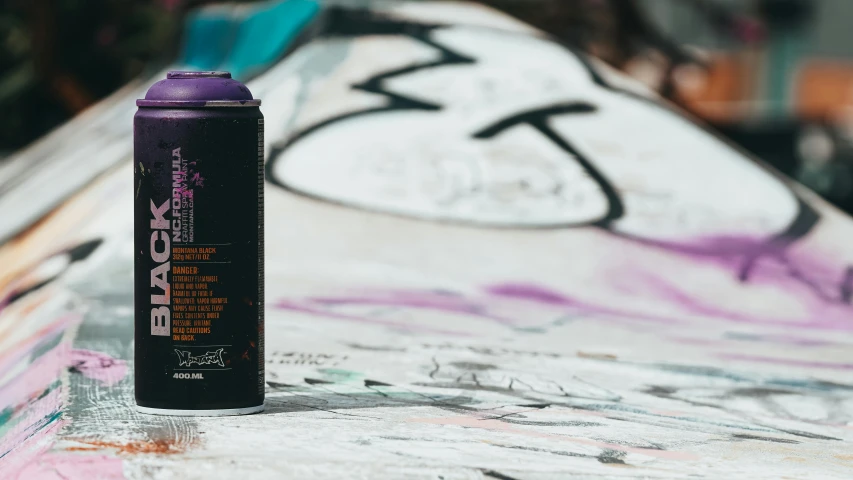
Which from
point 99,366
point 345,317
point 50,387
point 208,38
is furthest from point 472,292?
point 208,38

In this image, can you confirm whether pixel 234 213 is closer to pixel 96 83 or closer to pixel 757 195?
pixel 757 195

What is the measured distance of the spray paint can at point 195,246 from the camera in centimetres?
278

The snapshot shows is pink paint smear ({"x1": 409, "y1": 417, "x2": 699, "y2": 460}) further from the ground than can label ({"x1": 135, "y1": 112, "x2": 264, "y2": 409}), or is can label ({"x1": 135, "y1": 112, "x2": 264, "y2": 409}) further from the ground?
can label ({"x1": 135, "y1": 112, "x2": 264, "y2": 409})

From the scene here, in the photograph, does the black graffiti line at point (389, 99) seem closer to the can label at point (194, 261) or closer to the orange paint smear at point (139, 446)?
the can label at point (194, 261)

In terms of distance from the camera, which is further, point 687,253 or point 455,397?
point 687,253

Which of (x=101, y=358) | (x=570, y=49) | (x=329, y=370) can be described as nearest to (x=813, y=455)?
(x=329, y=370)

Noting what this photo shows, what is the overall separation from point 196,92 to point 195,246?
330 mm

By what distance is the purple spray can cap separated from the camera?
2.79 metres

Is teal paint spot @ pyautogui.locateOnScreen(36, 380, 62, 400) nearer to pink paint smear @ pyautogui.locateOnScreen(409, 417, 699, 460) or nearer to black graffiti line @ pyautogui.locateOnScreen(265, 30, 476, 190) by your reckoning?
pink paint smear @ pyautogui.locateOnScreen(409, 417, 699, 460)

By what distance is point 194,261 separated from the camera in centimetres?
279

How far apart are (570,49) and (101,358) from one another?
395cm

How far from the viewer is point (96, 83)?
1499 cm
